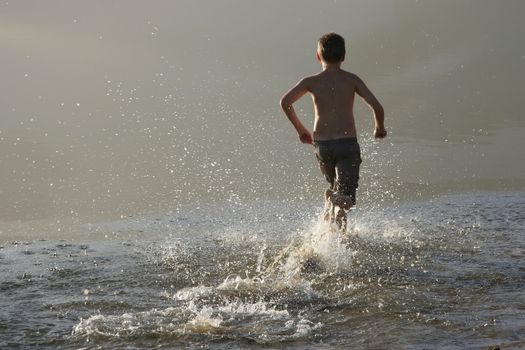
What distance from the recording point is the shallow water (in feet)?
11.1

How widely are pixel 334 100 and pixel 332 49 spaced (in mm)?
398

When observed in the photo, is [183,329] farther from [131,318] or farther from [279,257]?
[279,257]

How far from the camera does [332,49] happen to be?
5.71 m

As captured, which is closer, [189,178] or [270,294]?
[270,294]

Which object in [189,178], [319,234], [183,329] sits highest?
[189,178]

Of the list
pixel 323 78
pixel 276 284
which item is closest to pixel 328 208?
pixel 323 78

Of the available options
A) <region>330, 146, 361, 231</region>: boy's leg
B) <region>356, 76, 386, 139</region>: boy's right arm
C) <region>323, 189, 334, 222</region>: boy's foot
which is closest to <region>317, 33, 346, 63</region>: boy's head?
<region>356, 76, 386, 139</region>: boy's right arm

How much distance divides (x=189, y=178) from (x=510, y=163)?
3982mm

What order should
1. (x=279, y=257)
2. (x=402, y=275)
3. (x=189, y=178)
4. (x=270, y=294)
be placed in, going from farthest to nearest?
(x=189, y=178) → (x=279, y=257) → (x=402, y=275) → (x=270, y=294)

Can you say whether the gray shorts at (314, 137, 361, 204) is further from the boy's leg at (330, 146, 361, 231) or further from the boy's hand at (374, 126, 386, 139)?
the boy's hand at (374, 126, 386, 139)

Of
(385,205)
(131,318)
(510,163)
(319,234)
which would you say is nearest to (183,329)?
(131,318)

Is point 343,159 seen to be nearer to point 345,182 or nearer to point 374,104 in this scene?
point 345,182

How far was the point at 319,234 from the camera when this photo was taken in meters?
5.80

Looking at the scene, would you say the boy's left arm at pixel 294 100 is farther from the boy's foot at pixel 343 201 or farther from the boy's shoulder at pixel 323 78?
the boy's foot at pixel 343 201
